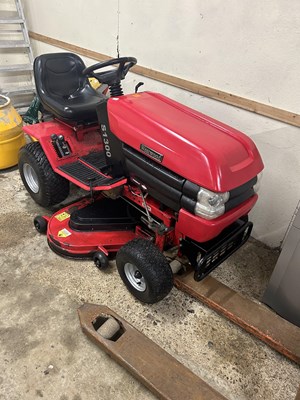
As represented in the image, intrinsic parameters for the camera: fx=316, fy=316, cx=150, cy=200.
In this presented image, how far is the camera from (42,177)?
189cm

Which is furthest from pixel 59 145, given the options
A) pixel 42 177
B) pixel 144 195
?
pixel 144 195

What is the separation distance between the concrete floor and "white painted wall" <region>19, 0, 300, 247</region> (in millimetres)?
488

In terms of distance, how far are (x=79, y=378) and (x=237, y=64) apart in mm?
1690

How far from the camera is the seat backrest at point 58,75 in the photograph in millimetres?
1948

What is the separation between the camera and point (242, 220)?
1.51 m

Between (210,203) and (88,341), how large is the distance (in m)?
0.80

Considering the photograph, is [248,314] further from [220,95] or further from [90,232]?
[220,95]

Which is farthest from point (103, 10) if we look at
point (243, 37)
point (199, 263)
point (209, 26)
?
point (199, 263)

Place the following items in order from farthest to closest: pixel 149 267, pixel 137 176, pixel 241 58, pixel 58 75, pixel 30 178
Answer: pixel 30 178
pixel 58 75
pixel 241 58
pixel 137 176
pixel 149 267

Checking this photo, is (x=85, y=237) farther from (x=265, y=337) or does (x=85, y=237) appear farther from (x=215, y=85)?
(x=215, y=85)

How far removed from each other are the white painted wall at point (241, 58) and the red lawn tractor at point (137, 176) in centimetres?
43

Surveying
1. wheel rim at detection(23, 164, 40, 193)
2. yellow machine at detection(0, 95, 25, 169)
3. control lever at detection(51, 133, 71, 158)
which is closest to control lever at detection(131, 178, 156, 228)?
control lever at detection(51, 133, 71, 158)

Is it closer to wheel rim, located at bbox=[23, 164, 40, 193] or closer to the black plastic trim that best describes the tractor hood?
the black plastic trim

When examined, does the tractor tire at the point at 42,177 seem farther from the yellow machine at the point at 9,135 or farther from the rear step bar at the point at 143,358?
the rear step bar at the point at 143,358
